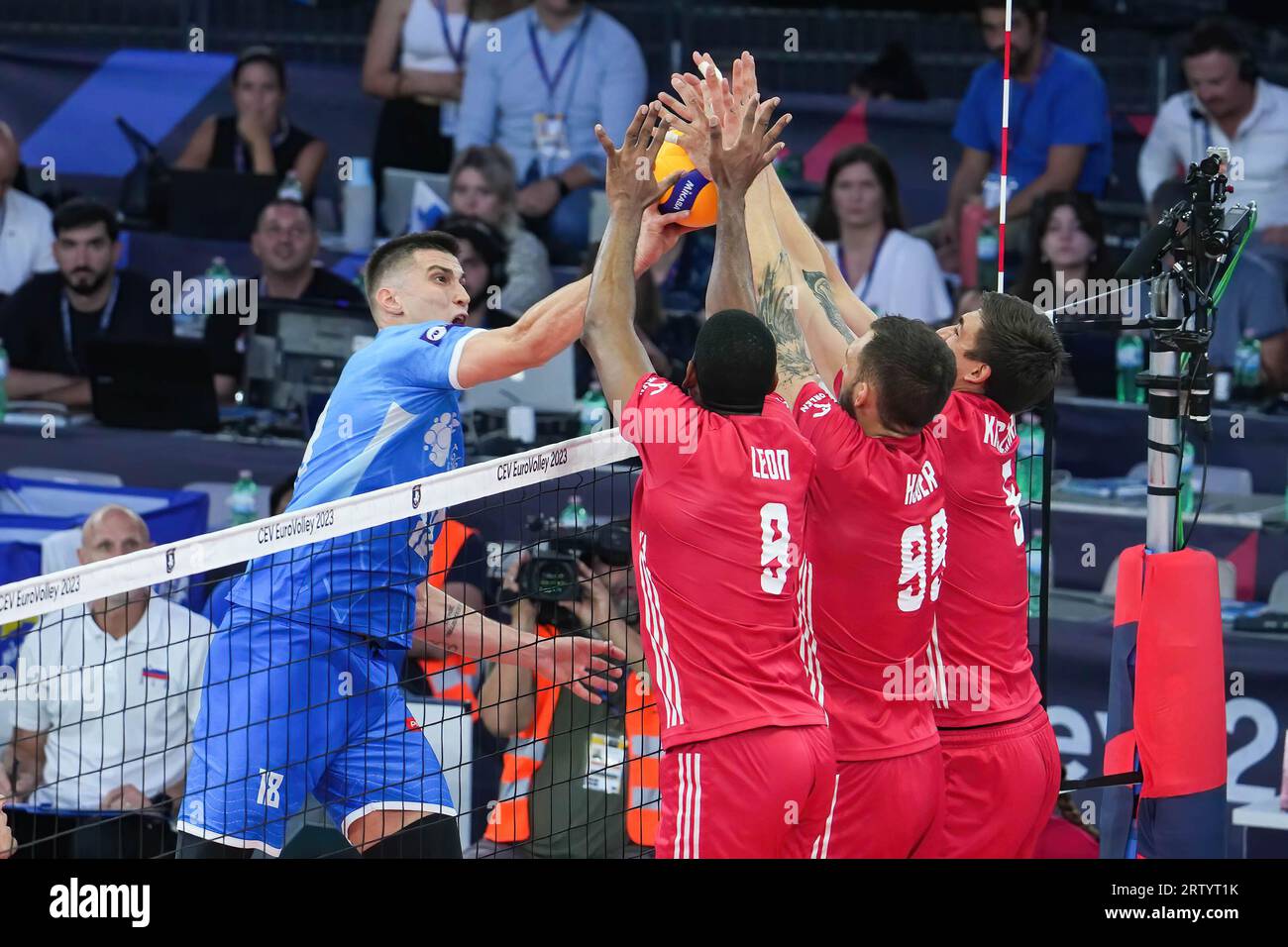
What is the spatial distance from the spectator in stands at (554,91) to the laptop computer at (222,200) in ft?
4.34

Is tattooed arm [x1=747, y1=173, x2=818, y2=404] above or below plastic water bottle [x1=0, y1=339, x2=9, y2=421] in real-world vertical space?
above

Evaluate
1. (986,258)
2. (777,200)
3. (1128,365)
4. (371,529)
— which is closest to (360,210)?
(986,258)

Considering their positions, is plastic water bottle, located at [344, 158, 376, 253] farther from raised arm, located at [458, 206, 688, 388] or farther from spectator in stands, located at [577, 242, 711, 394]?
raised arm, located at [458, 206, 688, 388]

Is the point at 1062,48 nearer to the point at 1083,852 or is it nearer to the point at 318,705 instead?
the point at 1083,852

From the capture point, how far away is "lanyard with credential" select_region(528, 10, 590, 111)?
11.6 metres

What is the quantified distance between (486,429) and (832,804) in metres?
→ 5.43

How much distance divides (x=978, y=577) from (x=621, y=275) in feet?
4.54

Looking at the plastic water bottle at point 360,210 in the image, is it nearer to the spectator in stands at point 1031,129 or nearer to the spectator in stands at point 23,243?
the spectator in stands at point 23,243

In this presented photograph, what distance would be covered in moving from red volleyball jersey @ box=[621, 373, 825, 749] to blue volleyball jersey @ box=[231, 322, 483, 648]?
1.03 m

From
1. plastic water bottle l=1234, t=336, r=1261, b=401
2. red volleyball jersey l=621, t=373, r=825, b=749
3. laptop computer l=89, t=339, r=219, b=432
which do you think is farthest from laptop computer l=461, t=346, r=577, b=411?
red volleyball jersey l=621, t=373, r=825, b=749

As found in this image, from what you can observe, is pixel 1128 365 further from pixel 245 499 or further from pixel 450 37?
pixel 450 37

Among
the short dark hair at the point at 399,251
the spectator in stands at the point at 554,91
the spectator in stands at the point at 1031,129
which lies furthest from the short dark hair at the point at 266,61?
the short dark hair at the point at 399,251

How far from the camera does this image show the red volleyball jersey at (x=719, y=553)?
179 inches

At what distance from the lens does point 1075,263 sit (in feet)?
33.9
